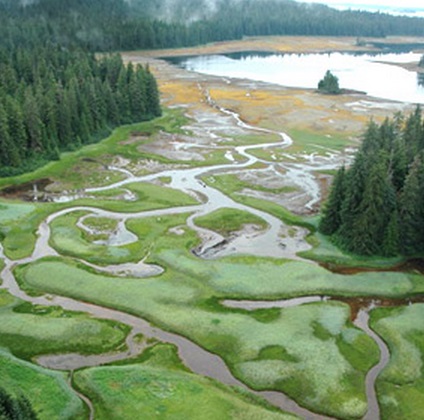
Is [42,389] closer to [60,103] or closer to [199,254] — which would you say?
[199,254]

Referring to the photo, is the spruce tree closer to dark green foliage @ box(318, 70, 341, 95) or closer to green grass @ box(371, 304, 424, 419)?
green grass @ box(371, 304, 424, 419)

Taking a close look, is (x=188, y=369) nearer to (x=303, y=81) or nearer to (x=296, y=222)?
(x=296, y=222)

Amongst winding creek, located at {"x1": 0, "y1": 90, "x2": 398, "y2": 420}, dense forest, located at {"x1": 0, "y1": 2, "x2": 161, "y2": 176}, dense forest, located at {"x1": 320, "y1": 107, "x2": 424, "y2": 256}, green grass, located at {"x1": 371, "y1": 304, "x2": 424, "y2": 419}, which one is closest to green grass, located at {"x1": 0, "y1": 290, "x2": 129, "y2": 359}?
winding creek, located at {"x1": 0, "y1": 90, "x2": 398, "y2": 420}

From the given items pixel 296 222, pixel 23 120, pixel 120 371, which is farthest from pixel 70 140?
pixel 120 371

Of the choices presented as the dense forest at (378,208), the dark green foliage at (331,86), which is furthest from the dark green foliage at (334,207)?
the dark green foliage at (331,86)

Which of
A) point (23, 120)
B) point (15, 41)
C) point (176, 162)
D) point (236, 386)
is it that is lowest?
point (236, 386)

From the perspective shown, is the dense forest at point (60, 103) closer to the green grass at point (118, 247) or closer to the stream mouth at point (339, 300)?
the green grass at point (118, 247)

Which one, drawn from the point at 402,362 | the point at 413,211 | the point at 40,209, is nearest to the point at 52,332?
the point at 402,362
